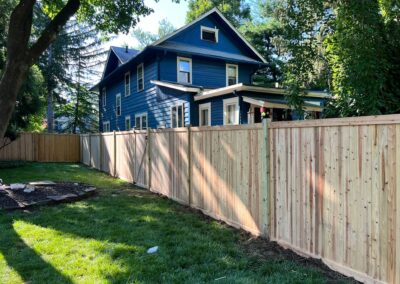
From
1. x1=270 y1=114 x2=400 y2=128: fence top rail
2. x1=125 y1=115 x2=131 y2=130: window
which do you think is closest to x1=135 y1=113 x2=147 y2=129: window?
x1=125 y1=115 x2=131 y2=130: window

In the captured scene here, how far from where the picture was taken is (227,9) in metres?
32.2

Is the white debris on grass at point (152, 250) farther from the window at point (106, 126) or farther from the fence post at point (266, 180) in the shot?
the window at point (106, 126)

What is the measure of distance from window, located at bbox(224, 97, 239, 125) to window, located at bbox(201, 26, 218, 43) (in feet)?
23.0

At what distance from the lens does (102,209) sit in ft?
24.2

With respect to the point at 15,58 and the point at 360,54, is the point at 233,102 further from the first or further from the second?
the point at 360,54

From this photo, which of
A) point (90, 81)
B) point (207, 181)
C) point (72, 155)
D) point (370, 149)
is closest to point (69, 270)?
point (207, 181)

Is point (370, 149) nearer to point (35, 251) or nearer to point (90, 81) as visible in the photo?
point (35, 251)

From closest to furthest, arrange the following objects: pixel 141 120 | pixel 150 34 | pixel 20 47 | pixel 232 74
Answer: pixel 20 47 < pixel 232 74 < pixel 141 120 < pixel 150 34

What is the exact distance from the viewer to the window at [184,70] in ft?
57.3

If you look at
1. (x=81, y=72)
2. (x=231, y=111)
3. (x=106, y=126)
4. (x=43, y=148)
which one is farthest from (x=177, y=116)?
(x=81, y=72)

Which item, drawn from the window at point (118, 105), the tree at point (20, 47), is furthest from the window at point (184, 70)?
the tree at point (20, 47)

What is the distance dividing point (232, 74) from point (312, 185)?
15.4m

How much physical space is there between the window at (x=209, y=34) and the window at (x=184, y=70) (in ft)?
8.59

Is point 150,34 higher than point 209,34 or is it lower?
higher
